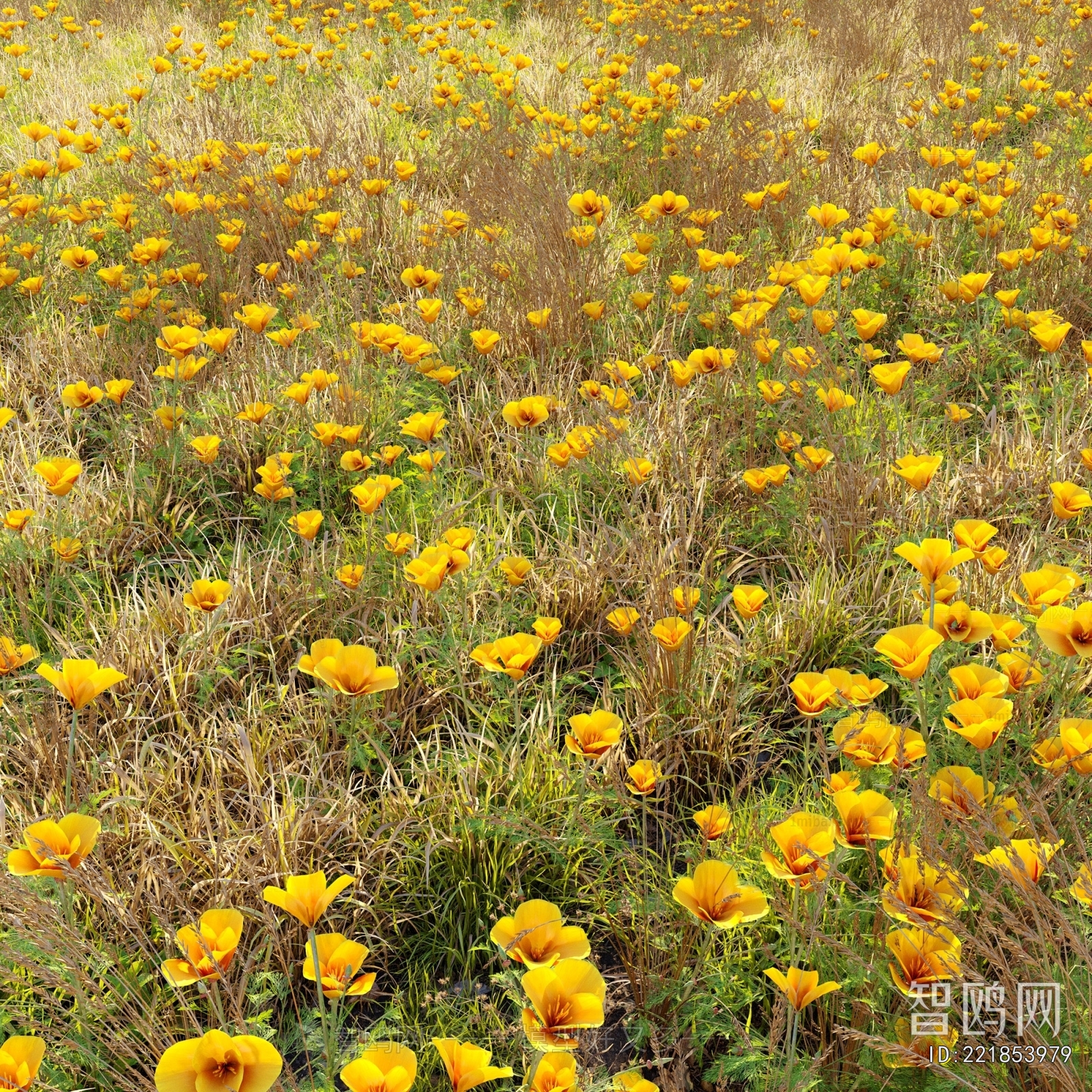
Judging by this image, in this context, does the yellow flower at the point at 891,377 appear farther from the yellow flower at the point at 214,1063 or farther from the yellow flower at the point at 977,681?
the yellow flower at the point at 214,1063

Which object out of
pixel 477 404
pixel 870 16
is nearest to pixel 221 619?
pixel 477 404

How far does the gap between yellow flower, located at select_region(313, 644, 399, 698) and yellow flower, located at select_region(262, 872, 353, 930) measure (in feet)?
1.45

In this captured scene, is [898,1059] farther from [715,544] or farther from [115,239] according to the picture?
[115,239]

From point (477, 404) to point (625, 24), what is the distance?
543 cm

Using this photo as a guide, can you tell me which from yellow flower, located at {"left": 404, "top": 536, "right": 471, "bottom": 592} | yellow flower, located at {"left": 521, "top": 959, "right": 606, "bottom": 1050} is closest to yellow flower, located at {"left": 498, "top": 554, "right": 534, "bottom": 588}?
yellow flower, located at {"left": 404, "top": 536, "right": 471, "bottom": 592}

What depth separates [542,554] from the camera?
2.55 m

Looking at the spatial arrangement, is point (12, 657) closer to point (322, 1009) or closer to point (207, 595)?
point (207, 595)

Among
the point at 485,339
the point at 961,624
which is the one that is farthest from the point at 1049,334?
the point at 485,339

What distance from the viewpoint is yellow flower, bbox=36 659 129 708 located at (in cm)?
158

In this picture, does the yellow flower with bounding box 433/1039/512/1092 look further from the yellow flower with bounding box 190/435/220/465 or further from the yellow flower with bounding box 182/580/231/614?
the yellow flower with bounding box 190/435/220/465

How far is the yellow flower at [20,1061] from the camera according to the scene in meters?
1.12

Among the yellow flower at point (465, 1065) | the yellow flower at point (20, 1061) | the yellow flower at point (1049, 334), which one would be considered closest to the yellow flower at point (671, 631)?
the yellow flower at point (465, 1065)

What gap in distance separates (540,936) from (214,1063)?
44cm

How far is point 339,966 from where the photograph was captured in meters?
1.30
